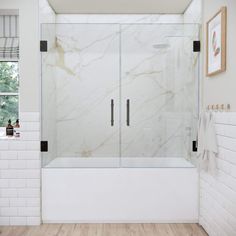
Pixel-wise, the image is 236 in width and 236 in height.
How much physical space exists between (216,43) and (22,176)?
2277mm

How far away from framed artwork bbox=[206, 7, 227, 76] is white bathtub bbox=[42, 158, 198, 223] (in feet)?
3.65

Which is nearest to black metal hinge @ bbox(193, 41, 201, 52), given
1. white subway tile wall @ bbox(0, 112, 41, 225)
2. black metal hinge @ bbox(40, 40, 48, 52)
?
black metal hinge @ bbox(40, 40, 48, 52)

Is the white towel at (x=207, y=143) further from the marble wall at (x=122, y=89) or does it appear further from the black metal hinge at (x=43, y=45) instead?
the black metal hinge at (x=43, y=45)

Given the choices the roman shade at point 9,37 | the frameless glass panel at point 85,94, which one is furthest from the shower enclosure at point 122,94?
the roman shade at point 9,37

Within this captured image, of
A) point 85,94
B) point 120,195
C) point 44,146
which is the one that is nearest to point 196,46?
point 85,94

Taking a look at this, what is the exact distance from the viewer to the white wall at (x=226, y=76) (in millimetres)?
2613

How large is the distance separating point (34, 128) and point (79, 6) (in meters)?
1.54

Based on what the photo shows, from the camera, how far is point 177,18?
4309 millimetres

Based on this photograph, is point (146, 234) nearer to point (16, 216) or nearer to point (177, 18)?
point (16, 216)

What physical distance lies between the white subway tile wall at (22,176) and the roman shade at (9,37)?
3.88ft

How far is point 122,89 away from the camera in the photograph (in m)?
3.68

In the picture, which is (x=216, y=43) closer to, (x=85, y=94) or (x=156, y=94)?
(x=156, y=94)

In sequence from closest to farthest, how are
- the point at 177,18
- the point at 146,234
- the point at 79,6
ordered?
the point at 146,234 < the point at 79,6 < the point at 177,18

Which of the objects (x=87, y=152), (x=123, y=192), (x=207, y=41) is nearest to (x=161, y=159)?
(x=123, y=192)
